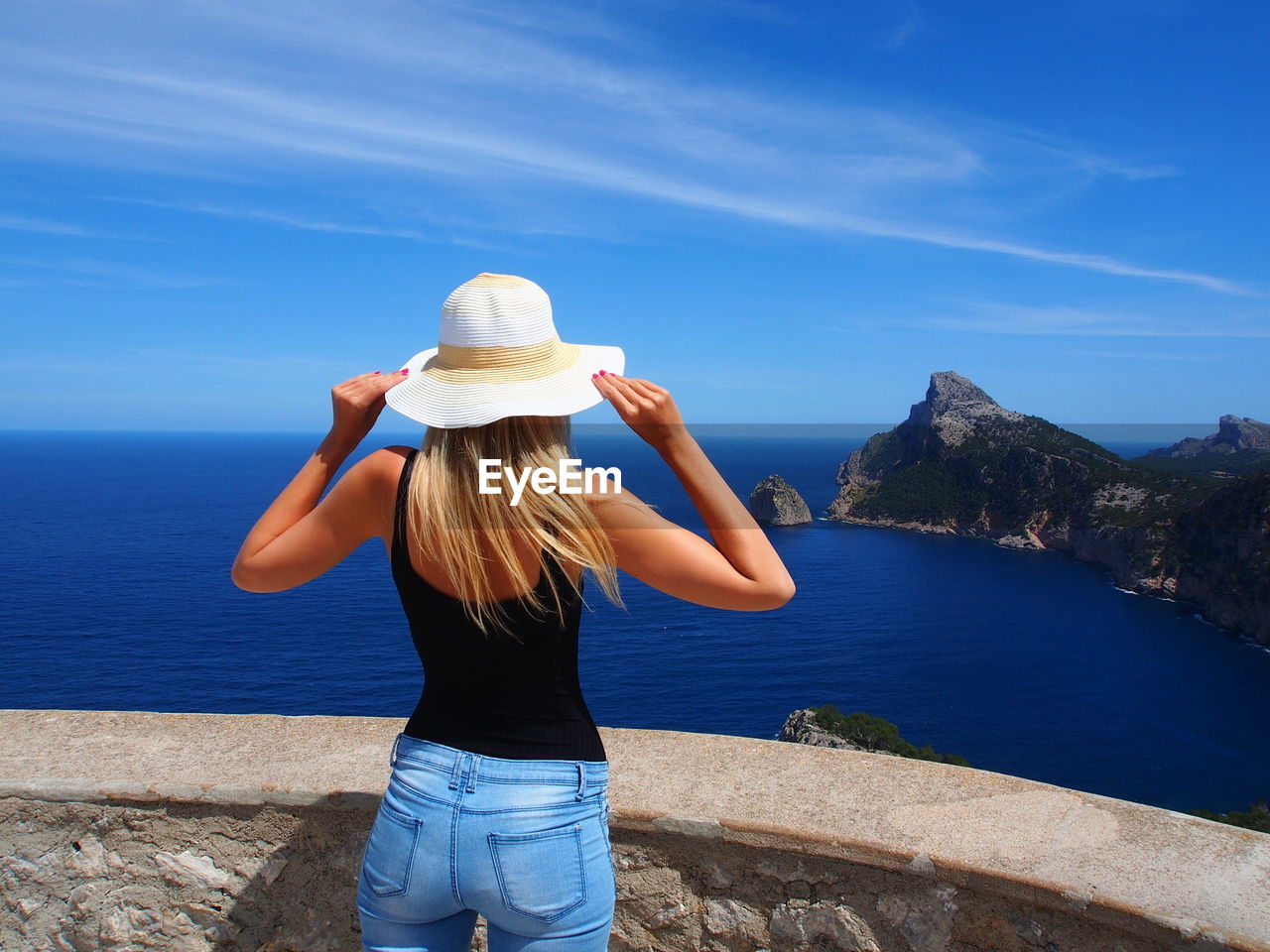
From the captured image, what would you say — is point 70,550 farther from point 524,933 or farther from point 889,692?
point 524,933

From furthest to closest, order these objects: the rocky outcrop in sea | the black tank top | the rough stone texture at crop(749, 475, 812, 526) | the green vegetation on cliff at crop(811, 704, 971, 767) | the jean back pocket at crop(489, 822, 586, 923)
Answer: the rough stone texture at crop(749, 475, 812, 526), the green vegetation on cliff at crop(811, 704, 971, 767), the rocky outcrop in sea, the black tank top, the jean back pocket at crop(489, 822, 586, 923)

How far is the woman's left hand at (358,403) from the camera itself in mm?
1904

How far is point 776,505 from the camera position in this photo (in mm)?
115625

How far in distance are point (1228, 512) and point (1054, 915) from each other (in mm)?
94336

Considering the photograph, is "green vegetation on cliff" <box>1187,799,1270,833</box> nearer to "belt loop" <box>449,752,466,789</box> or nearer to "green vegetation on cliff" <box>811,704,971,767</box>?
"green vegetation on cliff" <box>811,704,971,767</box>

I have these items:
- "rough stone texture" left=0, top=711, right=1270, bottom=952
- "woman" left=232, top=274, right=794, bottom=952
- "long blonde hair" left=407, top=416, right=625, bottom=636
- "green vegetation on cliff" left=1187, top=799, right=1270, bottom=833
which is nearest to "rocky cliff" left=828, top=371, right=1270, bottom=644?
"green vegetation on cliff" left=1187, top=799, right=1270, bottom=833

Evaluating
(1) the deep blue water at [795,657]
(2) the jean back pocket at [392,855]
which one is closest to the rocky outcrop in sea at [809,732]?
(1) the deep blue water at [795,657]

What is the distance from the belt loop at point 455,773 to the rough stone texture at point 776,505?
114 m

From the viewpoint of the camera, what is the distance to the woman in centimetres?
158

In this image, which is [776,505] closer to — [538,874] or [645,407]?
[645,407]

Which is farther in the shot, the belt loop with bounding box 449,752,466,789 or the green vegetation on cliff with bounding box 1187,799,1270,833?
the green vegetation on cliff with bounding box 1187,799,1270,833

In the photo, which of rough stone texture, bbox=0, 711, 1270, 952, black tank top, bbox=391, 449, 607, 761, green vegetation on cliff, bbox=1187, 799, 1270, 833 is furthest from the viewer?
green vegetation on cliff, bbox=1187, 799, 1270, 833

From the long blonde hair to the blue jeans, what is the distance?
0.28 m

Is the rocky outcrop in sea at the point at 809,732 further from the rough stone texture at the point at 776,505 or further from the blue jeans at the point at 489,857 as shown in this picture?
the rough stone texture at the point at 776,505
